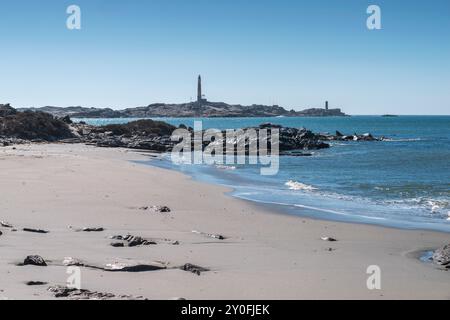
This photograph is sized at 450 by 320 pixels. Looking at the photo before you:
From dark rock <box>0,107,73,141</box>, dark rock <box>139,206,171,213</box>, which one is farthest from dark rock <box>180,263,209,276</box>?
dark rock <box>0,107,73,141</box>

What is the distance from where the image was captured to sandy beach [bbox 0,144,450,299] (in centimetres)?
709

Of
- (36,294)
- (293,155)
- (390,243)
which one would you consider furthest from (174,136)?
(36,294)

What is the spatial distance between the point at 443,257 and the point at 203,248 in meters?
4.11

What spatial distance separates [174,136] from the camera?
51.0 m

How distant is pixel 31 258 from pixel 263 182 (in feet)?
53.7

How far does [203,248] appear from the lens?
9.72 metres

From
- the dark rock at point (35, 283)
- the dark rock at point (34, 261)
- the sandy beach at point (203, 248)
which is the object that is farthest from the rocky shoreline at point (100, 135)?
the dark rock at point (35, 283)

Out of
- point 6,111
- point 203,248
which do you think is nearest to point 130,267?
point 203,248

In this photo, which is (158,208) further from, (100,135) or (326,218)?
(100,135)

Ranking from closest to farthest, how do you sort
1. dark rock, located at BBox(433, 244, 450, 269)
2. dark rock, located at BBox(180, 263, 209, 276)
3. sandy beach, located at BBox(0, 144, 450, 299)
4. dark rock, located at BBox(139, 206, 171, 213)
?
sandy beach, located at BBox(0, 144, 450, 299) → dark rock, located at BBox(180, 263, 209, 276) → dark rock, located at BBox(433, 244, 450, 269) → dark rock, located at BBox(139, 206, 171, 213)

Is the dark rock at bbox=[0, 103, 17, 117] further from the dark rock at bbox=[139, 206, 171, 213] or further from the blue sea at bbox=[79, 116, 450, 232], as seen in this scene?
the dark rock at bbox=[139, 206, 171, 213]

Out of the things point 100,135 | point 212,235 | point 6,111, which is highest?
point 6,111

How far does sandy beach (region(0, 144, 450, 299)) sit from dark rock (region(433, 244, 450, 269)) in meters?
0.24
